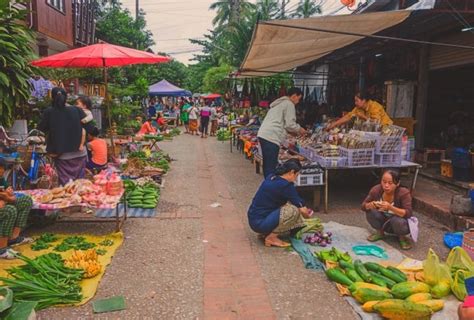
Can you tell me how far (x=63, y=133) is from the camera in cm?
593

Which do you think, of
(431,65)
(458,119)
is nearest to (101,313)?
(431,65)

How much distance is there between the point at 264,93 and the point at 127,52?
969cm

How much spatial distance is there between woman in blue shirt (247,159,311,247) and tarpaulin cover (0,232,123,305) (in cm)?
171

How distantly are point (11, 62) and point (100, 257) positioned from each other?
392 centimetres

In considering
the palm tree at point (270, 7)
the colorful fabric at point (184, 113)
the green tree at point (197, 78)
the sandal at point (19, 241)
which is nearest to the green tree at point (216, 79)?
the colorful fabric at point (184, 113)

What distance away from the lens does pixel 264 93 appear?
16750mm

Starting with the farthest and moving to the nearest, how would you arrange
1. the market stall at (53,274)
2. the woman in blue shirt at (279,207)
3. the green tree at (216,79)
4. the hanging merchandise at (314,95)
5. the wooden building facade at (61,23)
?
the green tree at (216,79) → the hanging merchandise at (314,95) → the wooden building facade at (61,23) → the woman in blue shirt at (279,207) → the market stall at (53,274)

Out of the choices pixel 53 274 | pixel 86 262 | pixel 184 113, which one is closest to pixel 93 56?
pixel 86 262

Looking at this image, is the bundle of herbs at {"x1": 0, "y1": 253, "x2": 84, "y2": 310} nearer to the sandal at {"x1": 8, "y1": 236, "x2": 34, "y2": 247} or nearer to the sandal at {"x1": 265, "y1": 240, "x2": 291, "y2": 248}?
the sandal at {"x1": 8, "y1": 236, "x2": 34, "y2": 247}

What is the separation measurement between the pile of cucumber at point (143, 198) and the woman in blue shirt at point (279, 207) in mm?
2320

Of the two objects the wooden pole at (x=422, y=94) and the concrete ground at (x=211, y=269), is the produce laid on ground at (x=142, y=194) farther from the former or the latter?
the wooden pole at (x=422, y=94)

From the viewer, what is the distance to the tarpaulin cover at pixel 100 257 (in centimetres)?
399

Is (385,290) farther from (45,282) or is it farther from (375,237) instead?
(45,282)

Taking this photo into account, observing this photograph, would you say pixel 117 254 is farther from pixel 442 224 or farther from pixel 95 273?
pixel 442 224
